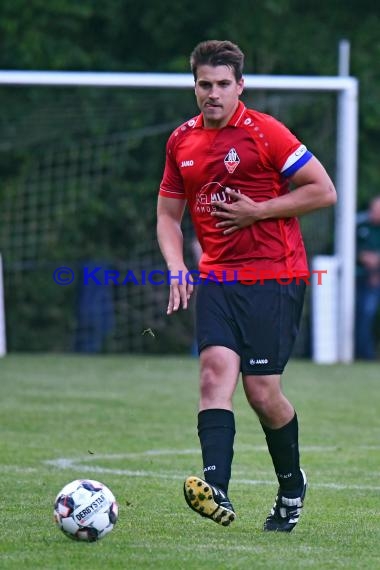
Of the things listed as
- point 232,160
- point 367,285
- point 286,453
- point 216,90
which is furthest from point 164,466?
point 367,285

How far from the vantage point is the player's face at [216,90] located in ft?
18.8

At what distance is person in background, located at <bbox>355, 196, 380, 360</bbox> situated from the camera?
17.8 meters

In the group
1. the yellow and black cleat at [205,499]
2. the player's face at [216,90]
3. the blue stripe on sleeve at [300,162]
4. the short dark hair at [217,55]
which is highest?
the short dark hair at [217,55]

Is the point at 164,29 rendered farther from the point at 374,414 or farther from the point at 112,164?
the point at 374,414

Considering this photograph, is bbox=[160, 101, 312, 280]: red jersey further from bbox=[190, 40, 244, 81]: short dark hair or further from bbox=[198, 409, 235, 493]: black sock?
bbox=[198, 409, 235, 493]: black sock

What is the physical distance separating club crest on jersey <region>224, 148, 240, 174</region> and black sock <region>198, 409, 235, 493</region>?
1.05m

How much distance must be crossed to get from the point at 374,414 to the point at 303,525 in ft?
16.1

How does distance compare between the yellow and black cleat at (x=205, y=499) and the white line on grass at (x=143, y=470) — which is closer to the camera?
the yellow and black cleat at (x=205, y=499)

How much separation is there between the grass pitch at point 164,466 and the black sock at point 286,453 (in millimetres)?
217

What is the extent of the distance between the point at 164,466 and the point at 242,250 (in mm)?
2631

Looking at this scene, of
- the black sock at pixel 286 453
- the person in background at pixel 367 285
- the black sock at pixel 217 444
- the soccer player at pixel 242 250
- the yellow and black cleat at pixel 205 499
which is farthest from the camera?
the person in background at pixel 367 285

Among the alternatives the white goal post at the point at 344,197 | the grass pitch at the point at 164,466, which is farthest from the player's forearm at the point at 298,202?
the white goal post at the point at 344,197

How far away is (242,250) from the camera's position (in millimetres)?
5836

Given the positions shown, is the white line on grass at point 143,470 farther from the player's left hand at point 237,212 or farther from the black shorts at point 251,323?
the player's left hand at point 237,212
